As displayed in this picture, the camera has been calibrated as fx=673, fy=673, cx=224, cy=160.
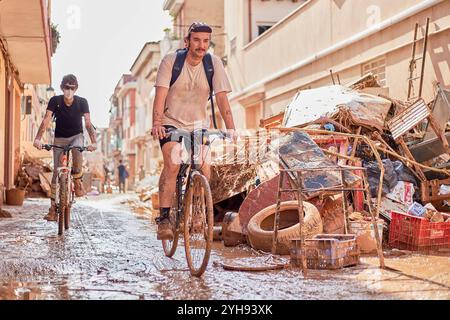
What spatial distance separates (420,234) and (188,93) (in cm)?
287

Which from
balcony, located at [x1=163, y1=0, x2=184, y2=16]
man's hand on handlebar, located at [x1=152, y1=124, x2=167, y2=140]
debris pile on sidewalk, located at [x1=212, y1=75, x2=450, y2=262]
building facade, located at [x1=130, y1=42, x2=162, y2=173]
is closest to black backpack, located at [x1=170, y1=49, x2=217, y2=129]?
man's hand on handlebar, located at [x1=152, y1=124, x2=167, y2=140]

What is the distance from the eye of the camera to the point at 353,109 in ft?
31.3

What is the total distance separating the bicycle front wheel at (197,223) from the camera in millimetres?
5066

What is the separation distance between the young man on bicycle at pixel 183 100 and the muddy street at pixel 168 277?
679 mm

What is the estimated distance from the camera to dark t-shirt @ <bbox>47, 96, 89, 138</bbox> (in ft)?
28.9

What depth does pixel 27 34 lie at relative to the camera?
14.8 m

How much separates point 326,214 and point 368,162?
204cm

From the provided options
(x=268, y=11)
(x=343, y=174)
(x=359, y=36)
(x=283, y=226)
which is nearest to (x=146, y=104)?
(x=268, y=11)

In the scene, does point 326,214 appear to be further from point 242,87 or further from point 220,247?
point 242,87

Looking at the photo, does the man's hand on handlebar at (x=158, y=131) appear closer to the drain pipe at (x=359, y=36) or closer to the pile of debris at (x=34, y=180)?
the drain pipe at (x=359, y=36)

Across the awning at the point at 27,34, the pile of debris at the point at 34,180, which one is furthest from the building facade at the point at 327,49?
the pile of debris at the point at 34,180

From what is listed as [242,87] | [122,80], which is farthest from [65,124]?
[122,80]

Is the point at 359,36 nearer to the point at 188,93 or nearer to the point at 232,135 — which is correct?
the point at 188,93
